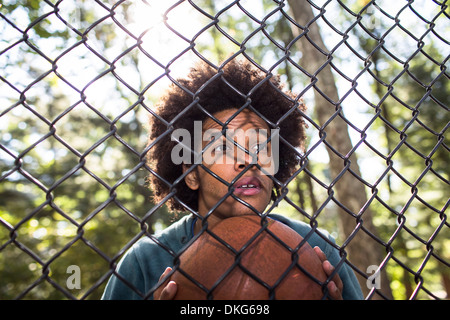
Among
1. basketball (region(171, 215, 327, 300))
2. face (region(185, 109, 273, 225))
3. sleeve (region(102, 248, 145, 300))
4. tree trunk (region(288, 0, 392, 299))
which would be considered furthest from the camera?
tree trunk (region(288, 0, 392, 299))

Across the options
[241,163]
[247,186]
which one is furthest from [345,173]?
[241,163]

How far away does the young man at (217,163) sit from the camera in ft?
7.16

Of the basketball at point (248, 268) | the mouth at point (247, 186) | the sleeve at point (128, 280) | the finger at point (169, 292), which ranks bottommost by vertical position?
the sleeve at point (128, 280)

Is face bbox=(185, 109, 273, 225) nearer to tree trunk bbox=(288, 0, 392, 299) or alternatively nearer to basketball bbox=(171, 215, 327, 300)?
basketball bbox=(171, 215, 327, 300)

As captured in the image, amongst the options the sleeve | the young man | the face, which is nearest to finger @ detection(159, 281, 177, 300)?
the young man

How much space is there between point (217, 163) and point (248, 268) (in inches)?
38.7

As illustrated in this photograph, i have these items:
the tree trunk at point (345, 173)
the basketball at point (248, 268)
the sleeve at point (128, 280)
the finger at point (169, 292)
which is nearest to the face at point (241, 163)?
the basketball at point (248, 268)

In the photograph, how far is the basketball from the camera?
1317 mm

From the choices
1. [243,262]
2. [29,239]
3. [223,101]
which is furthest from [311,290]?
[29,239]

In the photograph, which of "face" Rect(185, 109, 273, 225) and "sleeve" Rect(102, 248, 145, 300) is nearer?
"face" Rect(185, 109, 273, 225)

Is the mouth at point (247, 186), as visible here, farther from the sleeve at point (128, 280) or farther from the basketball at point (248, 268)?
the sleeve at point (128, 280)

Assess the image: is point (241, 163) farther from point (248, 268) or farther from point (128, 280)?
point (128, 280)

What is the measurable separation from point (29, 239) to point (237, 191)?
33.8ft

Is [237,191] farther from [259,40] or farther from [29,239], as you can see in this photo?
[259,40]
